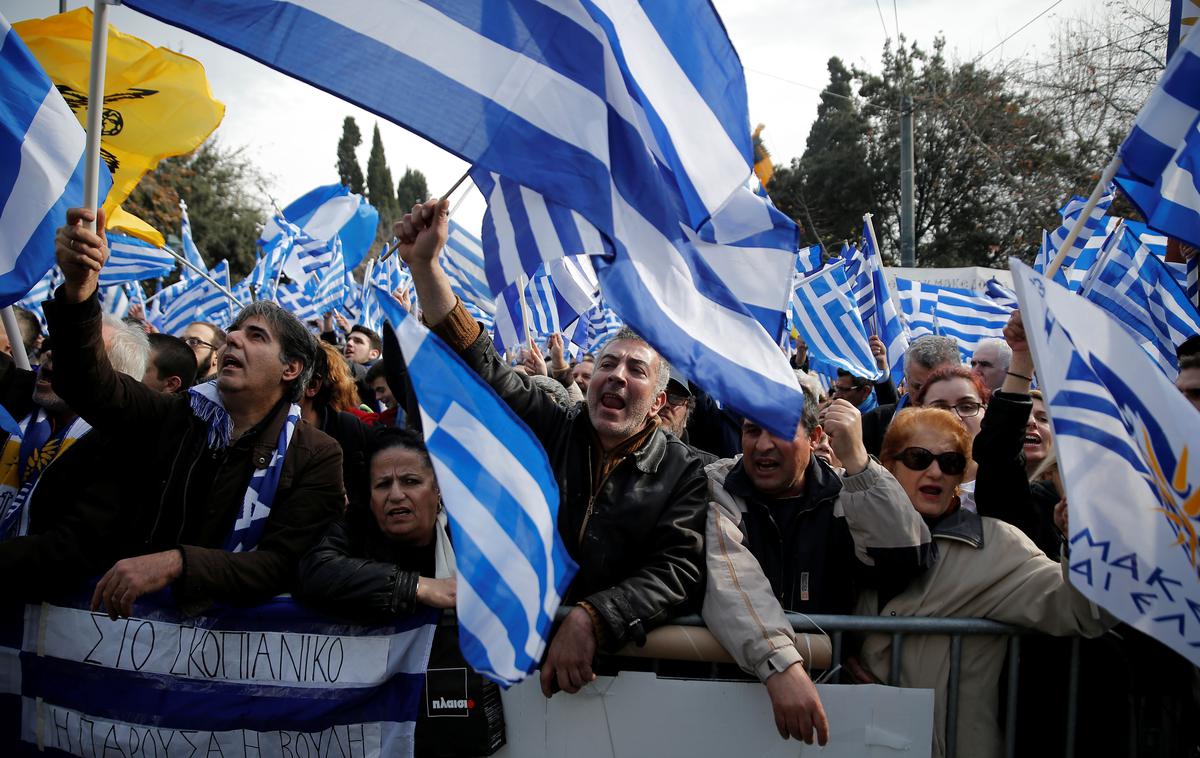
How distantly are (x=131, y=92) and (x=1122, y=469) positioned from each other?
4.71m

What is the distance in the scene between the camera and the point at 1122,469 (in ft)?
7.40

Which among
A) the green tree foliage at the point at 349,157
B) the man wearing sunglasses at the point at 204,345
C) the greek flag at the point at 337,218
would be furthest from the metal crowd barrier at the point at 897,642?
the green tree foliage at the point at 349,157

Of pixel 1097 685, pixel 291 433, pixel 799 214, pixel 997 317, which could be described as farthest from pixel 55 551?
pixel 799 214

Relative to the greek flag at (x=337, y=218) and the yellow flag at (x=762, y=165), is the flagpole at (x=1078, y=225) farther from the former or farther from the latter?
the greek flag at (x=337, y=218)

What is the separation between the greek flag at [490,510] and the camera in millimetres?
2264

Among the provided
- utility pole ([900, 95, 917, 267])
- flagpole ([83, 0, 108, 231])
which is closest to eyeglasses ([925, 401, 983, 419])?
flagpole ([83, 0, 108, 231])

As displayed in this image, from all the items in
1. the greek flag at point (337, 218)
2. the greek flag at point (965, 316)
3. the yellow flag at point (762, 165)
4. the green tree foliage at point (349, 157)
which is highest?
the green tree foliage at point (349, 157)

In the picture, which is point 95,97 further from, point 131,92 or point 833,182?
point 833,182

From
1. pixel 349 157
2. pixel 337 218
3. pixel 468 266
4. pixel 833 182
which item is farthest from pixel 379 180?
pixel 468 266

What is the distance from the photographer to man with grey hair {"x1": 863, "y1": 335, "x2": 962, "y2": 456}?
541 centimetres

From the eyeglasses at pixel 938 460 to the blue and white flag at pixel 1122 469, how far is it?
0.73m

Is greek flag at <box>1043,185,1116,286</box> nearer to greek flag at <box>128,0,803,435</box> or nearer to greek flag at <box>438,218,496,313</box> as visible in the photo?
greek flag at <box>438,218,496,313</box>

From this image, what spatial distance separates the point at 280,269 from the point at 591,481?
8729 millimetres

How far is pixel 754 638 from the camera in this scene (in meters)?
2.54
